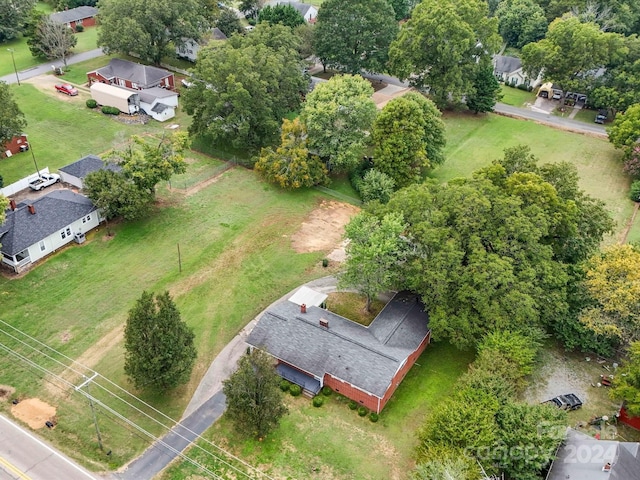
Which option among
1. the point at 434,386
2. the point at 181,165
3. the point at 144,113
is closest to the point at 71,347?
the point at 181,165

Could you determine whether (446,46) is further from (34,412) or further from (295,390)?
(34,412)

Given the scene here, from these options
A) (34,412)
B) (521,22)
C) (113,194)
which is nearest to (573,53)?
(521,22)

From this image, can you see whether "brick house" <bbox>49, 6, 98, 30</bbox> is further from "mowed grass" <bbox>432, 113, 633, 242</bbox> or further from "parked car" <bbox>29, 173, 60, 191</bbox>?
"mowed grass" <bbox>432, 113, 633, 242</bbox>

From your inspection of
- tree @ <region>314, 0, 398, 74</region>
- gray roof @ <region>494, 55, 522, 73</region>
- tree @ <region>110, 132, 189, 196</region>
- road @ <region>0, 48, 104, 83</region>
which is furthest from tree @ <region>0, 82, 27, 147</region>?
gray roof @ <region>494, 55, 522, 73</region>

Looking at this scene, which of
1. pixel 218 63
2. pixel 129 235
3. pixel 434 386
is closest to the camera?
pixel 434 386

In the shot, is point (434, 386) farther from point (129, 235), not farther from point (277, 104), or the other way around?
point (277, 104)
